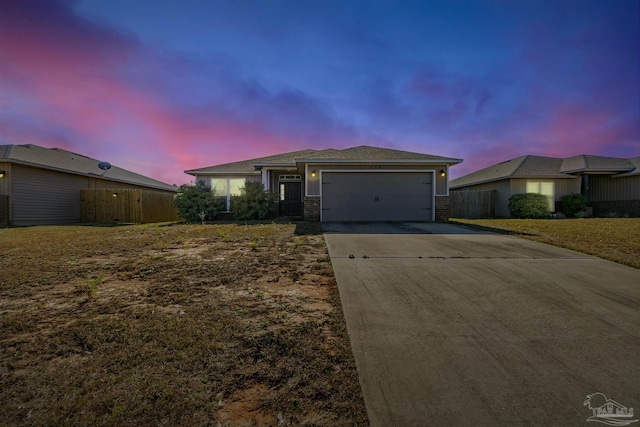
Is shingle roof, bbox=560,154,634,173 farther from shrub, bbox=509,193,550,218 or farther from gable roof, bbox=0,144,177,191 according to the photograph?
gable roof, bbox=0,144,177,191

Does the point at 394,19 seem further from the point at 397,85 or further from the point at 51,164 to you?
the point at 51,164

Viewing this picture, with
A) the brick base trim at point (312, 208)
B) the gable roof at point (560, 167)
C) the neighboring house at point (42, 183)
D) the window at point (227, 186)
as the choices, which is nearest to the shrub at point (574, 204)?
the gable roof at point (560, 167)

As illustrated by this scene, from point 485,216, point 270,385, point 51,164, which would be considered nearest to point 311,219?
point 270,385

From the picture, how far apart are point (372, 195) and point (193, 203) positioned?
28.2 ft

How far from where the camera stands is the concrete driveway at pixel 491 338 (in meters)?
1.47

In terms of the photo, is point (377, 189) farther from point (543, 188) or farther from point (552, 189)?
point (552, 189)

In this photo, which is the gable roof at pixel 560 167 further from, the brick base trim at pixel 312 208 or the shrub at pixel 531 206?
the brick base trim at pixel 312 208

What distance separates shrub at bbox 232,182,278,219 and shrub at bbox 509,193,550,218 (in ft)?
46.9

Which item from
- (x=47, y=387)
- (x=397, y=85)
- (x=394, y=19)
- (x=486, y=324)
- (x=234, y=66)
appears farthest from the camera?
(x=397, y=85)

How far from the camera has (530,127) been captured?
57.5 feet

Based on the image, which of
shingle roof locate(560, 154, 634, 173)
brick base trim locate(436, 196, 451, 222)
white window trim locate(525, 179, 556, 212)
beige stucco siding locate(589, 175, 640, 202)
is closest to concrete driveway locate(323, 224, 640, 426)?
brick base trim locate(436, 196, 451, 222)

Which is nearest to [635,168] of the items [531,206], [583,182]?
[583,182]

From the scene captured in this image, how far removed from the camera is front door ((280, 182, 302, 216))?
1466cm

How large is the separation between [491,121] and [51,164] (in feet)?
86.4
